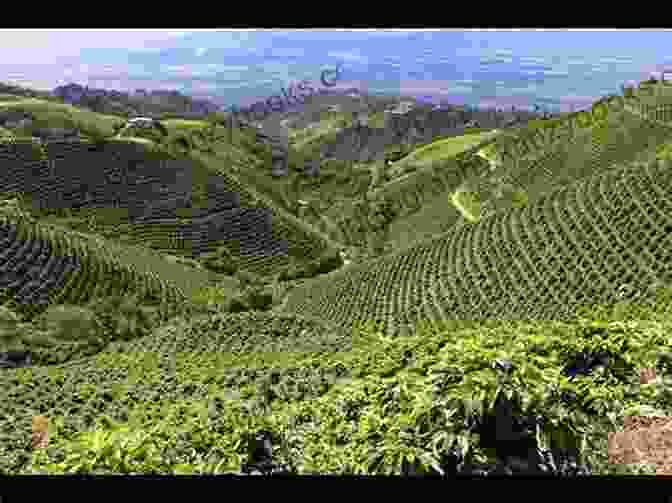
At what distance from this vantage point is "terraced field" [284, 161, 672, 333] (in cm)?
2192

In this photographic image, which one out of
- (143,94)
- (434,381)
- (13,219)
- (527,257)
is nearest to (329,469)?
(434,381)

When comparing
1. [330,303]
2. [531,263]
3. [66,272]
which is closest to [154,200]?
[66,272]

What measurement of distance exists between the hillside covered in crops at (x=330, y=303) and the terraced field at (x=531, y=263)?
130 millimetres

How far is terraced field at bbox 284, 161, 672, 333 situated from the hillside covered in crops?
0.43 ft

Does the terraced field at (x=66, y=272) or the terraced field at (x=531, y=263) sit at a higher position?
the terraced field at (x=531, y=263)

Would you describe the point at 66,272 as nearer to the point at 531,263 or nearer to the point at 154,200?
the point at 154,200

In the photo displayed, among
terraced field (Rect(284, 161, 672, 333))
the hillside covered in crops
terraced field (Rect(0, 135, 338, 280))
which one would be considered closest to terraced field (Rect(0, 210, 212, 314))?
the hillside covered in crops

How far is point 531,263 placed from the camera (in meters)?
25.2

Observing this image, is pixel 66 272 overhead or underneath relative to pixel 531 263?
underneath

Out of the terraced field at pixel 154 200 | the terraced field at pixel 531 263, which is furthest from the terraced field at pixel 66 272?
the terraced field at pixel 531 263

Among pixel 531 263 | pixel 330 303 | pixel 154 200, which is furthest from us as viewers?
pixel 154 200

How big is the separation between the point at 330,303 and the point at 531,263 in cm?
1020

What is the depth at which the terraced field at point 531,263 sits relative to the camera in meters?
21.9

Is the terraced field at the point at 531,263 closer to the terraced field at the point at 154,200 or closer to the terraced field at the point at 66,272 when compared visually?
the terraced field at the point at 66,272
